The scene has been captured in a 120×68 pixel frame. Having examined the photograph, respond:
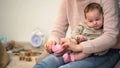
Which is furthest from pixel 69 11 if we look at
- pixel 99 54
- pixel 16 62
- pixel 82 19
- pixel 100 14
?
pixel 16 62

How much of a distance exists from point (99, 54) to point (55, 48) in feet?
0.82

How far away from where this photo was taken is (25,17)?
2.67 meters

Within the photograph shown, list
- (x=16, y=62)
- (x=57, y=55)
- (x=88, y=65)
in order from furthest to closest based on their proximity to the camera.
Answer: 1. (x=16, y=62)
2. (x=57, y=55)
3. (x=88, y=65)

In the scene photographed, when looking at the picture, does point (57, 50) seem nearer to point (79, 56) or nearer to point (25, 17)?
point (79, 56)

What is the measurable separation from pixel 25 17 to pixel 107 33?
1.49 metres

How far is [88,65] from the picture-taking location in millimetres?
1269

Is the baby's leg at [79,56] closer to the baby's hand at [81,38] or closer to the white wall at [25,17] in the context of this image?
the baby's hand at [81,38]

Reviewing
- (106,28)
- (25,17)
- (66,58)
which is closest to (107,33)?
(106,28)

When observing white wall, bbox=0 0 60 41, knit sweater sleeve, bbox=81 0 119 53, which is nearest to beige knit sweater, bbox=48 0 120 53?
knit sweater sleeve, bbox=81 0 119 53

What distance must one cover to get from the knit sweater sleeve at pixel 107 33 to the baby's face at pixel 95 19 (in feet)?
0.12

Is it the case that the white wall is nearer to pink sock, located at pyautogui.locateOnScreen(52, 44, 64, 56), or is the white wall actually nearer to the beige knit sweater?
the beige knit sweater

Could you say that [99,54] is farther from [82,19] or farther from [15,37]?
[15,37]

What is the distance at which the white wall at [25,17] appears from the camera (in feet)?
8.44

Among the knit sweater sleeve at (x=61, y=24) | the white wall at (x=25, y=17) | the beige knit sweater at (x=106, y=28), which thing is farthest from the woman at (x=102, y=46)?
the white wall at (x=25, y=17)
